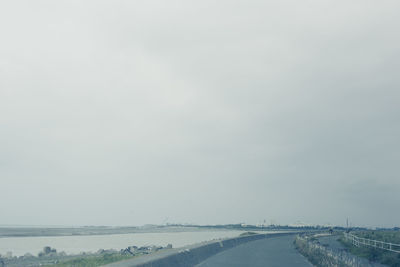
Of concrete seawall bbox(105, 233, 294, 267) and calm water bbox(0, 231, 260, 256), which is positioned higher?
concrete seawall bbox(105, 233, 294, 267)

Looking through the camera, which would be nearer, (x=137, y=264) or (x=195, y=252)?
(x=137, y=264)

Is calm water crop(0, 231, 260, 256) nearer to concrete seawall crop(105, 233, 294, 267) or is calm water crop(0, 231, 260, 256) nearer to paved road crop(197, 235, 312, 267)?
paved road crop(197, 235, 312, 267)

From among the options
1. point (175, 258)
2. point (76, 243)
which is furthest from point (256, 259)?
point (76, 243)

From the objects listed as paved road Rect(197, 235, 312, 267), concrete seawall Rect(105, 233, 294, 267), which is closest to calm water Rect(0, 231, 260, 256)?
paved road Rect(197, 235, 312, 267)

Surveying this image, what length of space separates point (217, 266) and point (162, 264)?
6.67 m

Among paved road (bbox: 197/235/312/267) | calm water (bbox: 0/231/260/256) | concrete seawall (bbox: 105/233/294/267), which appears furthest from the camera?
calm water (bbox: 0/231/260/256)

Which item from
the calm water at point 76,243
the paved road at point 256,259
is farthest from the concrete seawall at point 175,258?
the calm water at point 76,243

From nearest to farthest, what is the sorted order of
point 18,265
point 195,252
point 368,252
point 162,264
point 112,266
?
point 112,266, point 162,264, point 195,252, point 368,252, point 18,265

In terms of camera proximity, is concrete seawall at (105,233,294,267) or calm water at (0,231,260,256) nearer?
concrete seawall at (105,233,294,267)

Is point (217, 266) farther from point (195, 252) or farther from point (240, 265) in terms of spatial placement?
point (195, 252)

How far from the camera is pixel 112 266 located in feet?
61.0

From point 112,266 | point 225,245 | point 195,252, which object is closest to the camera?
point 112,266

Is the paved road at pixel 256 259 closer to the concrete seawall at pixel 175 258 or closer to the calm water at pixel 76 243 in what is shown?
the concrete seawall at pixel 175 258

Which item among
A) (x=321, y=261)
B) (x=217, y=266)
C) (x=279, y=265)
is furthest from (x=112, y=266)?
(x=321, y=261)
